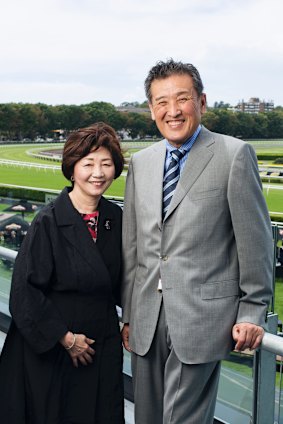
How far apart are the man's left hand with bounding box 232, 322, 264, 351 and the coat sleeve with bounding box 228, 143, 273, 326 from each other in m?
0.02

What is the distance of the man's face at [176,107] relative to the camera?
1.79 m

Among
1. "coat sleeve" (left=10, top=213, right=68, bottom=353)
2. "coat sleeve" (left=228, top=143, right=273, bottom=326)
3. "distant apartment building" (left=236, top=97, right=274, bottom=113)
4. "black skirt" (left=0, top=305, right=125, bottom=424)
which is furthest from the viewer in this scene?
"distant apartment building" (left=236, top=97, right=274, bottom=113)

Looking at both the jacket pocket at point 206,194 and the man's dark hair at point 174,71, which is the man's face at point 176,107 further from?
the jacket pocket at point 206,194

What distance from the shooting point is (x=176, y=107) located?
1788 mm

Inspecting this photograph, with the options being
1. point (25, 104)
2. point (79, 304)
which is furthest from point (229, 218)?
point (25, 104)

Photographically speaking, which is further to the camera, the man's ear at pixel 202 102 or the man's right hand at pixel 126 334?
the man's right hand at pixel 126 334

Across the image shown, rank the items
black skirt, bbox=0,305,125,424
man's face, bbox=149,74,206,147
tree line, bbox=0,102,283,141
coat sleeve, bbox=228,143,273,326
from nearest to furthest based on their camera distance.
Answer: coat sleeve, bbox=228,143,273,326 → man's face, bbox=149,74,206,147 → black skirt, bbox=0,305,125,424 → tree line, bbox=0,102,283,141

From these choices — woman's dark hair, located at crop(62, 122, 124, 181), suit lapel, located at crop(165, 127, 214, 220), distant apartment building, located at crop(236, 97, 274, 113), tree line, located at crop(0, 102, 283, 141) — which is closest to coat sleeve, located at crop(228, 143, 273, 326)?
suit lapel, located at crop(165, 127, 214, 220)

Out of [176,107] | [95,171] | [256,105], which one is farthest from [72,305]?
[256,105]

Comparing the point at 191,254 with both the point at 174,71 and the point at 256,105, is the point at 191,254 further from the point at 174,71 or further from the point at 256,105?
the point at 256,105

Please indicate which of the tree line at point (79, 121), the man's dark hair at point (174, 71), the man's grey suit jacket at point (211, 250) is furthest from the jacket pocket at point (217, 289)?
the tree line at point (79, 121)

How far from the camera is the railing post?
201 cm

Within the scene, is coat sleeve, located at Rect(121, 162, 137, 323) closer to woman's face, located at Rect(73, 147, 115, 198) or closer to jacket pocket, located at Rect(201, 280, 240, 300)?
woman's face, located at Rect(73, 147, 115, 198)

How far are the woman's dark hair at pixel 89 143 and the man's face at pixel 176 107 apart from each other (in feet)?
0.65
